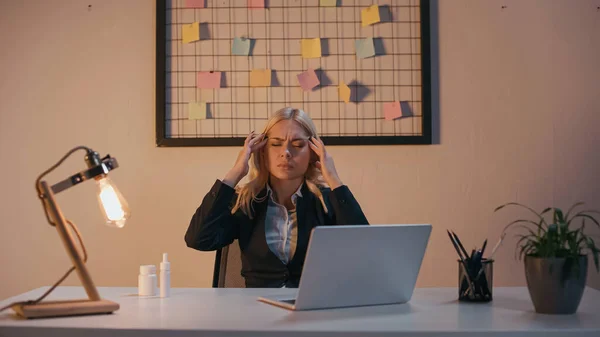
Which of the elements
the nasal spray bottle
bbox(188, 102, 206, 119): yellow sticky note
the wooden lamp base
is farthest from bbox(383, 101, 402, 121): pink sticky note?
the wooden lamp base

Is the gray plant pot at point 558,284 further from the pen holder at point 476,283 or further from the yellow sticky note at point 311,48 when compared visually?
the yellow sticky note at point 311,48

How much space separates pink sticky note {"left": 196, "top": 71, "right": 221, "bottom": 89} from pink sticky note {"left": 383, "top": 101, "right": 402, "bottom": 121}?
0.71 meters

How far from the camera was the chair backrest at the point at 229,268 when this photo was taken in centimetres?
228

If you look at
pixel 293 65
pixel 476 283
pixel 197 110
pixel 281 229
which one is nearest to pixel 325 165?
pixel 281 229

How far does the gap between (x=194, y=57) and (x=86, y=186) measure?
711 mm

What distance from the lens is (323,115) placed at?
282 centimetres

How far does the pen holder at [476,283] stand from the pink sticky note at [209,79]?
1487mm

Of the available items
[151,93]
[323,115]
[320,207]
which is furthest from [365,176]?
[151,93]

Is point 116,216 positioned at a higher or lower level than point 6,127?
lower

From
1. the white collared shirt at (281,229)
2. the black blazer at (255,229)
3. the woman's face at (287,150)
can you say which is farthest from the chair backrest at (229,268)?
the woman's face at (287,150)

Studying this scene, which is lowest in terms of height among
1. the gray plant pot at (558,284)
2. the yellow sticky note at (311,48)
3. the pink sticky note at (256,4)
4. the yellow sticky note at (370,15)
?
the gray plant pot at (558,284)

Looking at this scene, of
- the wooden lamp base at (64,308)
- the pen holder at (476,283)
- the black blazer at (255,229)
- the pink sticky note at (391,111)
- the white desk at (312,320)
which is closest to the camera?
the white desk at (312,320)

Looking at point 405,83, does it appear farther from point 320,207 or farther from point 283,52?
point 320,207

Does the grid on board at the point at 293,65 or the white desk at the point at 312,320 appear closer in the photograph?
the white desk at the point at 312,320
